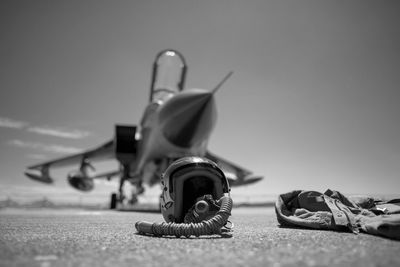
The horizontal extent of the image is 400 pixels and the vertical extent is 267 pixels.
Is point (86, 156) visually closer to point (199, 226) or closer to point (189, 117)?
point (189, 117)

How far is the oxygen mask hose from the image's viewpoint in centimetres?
221

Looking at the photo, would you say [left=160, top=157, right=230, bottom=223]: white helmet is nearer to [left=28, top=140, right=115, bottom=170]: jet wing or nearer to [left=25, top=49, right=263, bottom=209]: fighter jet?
[left=25, top=49, right=263, bottom=209]: fighter jet

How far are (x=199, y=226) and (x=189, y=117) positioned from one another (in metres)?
5.69

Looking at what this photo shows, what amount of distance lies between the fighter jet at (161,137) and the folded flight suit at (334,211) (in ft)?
13.6

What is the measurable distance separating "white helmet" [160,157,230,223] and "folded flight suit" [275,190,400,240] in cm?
106

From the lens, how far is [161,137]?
8.72m

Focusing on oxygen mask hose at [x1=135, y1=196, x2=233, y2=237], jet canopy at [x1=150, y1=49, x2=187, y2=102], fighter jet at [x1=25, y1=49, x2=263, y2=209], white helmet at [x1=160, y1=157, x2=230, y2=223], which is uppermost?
jet canopy at [x1=150, y1=49, x2=187, y2=102]

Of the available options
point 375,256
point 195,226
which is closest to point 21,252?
point 195,226

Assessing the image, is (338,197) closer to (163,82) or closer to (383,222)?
(383,222)

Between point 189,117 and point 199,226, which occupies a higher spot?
point 189,117

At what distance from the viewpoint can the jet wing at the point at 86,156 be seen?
16.3 meters

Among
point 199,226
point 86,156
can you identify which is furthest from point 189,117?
point 86,156

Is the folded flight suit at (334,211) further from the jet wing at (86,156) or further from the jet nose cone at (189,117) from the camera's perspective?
the jet wing at (86,156)

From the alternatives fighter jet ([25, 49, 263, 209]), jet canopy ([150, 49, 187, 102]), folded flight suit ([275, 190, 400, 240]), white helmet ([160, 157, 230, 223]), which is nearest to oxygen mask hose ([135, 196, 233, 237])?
white helmet ([160, 157, 230, 223])
